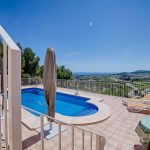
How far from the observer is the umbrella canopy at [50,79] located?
3303 millimetres

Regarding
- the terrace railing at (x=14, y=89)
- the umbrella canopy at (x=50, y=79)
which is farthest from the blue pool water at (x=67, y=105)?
the terrace railing at (x=14, y=89)

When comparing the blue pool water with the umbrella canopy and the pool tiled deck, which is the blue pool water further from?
the umbrella canopy

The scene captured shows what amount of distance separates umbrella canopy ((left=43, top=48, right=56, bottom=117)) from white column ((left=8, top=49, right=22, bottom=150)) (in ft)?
7.78

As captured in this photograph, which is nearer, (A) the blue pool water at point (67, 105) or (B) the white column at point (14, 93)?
(B) the white column at point (14, 93)

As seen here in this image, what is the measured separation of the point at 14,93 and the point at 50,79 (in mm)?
2441

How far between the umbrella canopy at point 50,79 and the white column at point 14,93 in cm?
237

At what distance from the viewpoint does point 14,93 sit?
2.86 ft

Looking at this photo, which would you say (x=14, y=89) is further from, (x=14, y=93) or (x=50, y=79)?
(x=50, y=79)

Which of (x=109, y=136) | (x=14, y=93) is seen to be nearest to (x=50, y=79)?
(x=109, y=136)

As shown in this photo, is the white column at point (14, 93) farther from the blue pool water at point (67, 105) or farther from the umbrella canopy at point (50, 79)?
the blue pool water at point (67, 105)

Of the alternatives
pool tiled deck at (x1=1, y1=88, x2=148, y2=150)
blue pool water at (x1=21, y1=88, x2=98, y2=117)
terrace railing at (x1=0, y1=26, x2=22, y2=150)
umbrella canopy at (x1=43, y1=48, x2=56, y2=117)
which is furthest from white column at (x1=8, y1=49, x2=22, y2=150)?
blue pool water at (x1=21, y1=88, x2=98, y2=117)

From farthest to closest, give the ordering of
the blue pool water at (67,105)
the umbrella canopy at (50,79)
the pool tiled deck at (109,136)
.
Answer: the blue pool water at (67,105) < the umbrella canopy at (50,79) < the pool tiled deck at (109,136)

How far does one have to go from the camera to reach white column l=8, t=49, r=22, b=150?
856 mm

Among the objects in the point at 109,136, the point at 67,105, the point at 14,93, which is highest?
the point at 14,93
